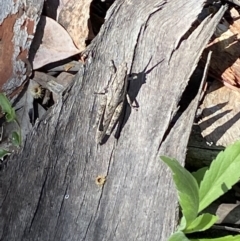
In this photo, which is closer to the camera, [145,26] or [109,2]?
[145,26]

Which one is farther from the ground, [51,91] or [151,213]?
[51,91]

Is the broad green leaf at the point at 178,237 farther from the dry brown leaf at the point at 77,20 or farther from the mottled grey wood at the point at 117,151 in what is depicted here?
the dry brown leaf at the point at 77,20

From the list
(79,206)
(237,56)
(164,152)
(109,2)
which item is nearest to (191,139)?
(164,152)

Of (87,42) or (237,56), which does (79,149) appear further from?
(237,56)

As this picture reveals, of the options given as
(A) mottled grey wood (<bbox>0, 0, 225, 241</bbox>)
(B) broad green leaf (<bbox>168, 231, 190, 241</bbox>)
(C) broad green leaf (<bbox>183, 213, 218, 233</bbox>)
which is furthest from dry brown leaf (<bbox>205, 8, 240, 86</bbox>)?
(B) broad green leaf (<bbox>168, 231, 190, 241</bbox>)

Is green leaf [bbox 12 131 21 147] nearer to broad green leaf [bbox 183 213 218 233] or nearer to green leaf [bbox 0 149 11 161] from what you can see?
green leaf [bbox 0 149 11 161]

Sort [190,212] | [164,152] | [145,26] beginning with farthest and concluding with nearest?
[145,26]
[164,152]
[190,212]
